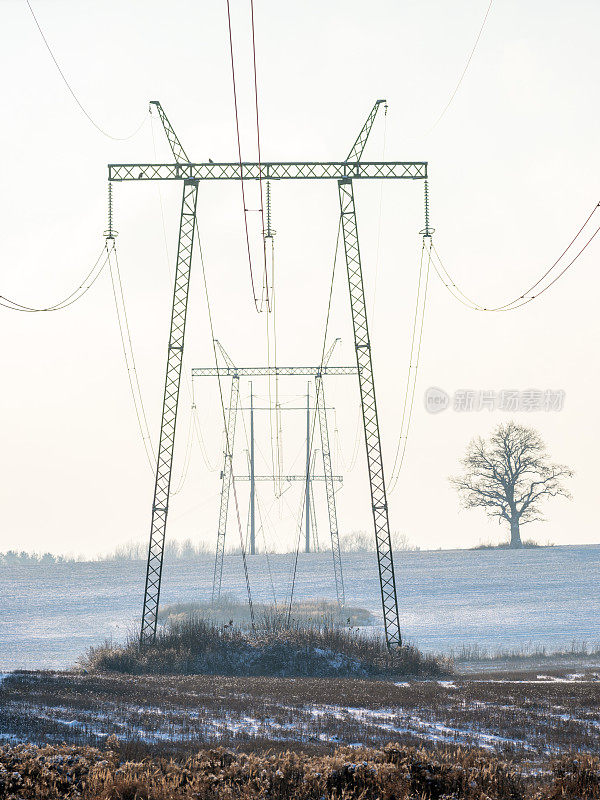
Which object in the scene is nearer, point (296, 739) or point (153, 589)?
point (296, 739)

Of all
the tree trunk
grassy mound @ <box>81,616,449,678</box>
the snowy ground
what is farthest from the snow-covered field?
the snowy ground

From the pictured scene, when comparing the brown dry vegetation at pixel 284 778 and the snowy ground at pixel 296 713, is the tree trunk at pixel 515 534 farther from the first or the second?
the brown dry vegetation at pixel 284 778

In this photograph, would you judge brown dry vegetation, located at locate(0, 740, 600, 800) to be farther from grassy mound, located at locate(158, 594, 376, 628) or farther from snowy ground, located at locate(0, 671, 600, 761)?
grassy mound, located at locate(158, 594, 376, 628)

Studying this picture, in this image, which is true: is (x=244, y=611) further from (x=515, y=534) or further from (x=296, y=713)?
(x=515, y=534)

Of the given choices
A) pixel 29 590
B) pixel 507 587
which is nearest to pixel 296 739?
pixel 507 587

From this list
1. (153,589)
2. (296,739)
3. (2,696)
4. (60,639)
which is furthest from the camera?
(153,589)

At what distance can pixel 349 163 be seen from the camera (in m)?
36.8

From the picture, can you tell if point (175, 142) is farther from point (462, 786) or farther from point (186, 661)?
point (462, 786)

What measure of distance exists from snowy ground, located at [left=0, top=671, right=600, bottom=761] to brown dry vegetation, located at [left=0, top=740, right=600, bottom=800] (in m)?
2.41

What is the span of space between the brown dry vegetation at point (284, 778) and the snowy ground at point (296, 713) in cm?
241

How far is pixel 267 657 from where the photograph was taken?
117 feet

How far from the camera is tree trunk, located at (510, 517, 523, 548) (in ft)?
349

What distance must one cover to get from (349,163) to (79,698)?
826 inches

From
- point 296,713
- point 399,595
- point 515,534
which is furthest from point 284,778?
point 515,534
